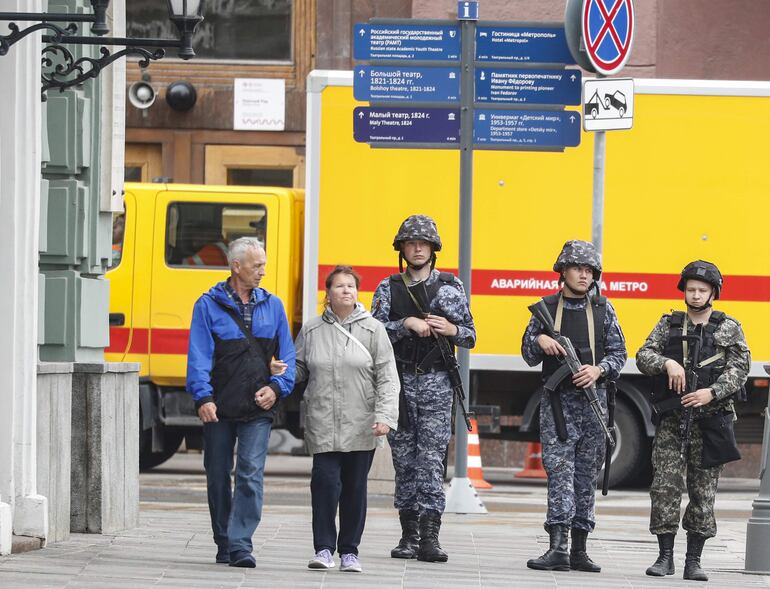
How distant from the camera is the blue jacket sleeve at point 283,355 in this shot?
880cm

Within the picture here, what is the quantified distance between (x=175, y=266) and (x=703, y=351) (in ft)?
24.0

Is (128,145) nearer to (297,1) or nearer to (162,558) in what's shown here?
(297,1)

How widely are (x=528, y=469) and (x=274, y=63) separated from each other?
6.59 meters

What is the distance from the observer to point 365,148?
51.3 ft

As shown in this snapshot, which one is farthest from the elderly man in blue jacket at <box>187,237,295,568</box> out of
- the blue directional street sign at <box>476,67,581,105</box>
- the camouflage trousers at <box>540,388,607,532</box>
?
the blue directional street sign at <box>476,67,581,105</box>

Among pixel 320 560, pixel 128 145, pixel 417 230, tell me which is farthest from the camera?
pixel 128 145

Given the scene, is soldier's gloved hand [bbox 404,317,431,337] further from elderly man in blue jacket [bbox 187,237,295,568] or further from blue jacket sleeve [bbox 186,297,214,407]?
blue jacket sleeve [bbox 186,297,214,407]

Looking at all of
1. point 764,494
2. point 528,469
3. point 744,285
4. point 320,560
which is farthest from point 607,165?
point 320,560

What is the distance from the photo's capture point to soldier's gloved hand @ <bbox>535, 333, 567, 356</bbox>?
9383 millimetres

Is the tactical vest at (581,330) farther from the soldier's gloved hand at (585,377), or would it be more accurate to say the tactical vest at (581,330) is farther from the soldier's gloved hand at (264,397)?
the soldier's gloved hand at (264,397)

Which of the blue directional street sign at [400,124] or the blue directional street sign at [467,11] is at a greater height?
the blue directional street sign at [467,11]

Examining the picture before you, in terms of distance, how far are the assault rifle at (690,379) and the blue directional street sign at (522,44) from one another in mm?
4031

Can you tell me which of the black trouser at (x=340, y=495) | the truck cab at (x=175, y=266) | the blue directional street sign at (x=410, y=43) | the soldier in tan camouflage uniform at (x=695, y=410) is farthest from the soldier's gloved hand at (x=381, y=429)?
the truck cab at (x=175, y=266)

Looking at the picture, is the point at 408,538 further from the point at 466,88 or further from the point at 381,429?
the point at 466,88
